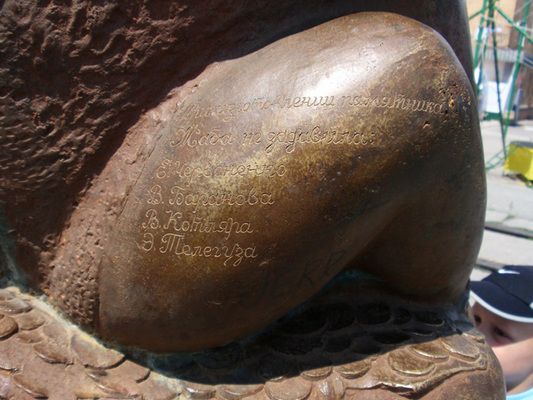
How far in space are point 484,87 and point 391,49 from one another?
6199 millimetres

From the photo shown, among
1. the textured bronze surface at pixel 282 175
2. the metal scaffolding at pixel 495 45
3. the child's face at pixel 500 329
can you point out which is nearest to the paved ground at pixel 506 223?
the metal scaffolding at pixel 495 45

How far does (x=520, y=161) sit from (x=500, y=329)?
392 centimetres

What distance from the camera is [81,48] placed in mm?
928

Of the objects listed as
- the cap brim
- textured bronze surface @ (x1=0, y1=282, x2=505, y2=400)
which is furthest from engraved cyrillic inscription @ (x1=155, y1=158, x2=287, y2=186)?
the cap brim

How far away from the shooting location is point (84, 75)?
0.95 m

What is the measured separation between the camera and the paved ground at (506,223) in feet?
9.78

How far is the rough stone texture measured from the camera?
0.92m

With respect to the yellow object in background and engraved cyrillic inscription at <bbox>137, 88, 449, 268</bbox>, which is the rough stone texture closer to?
engraved cyrillic inscription at <bbox>137, 88, 449, 268</bbox>

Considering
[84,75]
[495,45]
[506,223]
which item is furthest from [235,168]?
[495,45]

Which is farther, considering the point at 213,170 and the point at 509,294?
the point at 509,294

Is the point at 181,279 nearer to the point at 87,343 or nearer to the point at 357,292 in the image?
the point at 87,343

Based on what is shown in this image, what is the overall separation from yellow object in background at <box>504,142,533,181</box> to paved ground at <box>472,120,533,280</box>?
8cm

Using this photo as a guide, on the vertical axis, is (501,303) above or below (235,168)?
below

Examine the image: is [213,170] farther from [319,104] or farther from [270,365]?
[270,365]
